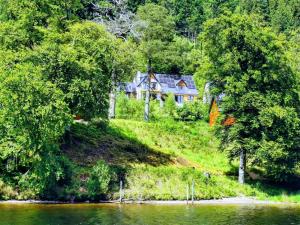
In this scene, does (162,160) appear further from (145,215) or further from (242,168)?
(145,215)

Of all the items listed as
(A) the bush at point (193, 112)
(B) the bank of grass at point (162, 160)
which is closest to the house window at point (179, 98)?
(A) the bush at point (193, 112)

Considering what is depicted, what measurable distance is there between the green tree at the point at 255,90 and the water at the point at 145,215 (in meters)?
8.65

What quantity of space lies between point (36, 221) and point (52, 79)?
17521mm

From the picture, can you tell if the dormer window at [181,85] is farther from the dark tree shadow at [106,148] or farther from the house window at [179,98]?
the dark tree shadow at [106,148]

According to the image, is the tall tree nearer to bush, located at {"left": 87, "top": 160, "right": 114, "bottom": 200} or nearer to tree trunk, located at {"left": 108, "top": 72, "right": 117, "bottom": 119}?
tree trunk, located at {"left": 108, "top": 72, "right": 117, "bottom": 119}

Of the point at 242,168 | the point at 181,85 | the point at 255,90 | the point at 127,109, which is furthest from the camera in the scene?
the point at 181,85

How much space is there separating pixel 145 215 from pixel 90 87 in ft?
50.5

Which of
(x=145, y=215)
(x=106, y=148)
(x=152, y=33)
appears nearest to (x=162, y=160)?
(x=106, y=148)

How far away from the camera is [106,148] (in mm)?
57188

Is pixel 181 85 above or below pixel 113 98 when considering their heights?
above

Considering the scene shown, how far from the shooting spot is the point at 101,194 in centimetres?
4675

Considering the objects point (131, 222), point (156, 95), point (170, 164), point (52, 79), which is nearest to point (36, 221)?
point (131, 222)

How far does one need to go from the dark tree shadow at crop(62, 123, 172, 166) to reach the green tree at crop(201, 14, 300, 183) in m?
8.79

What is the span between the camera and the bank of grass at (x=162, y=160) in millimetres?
48938
